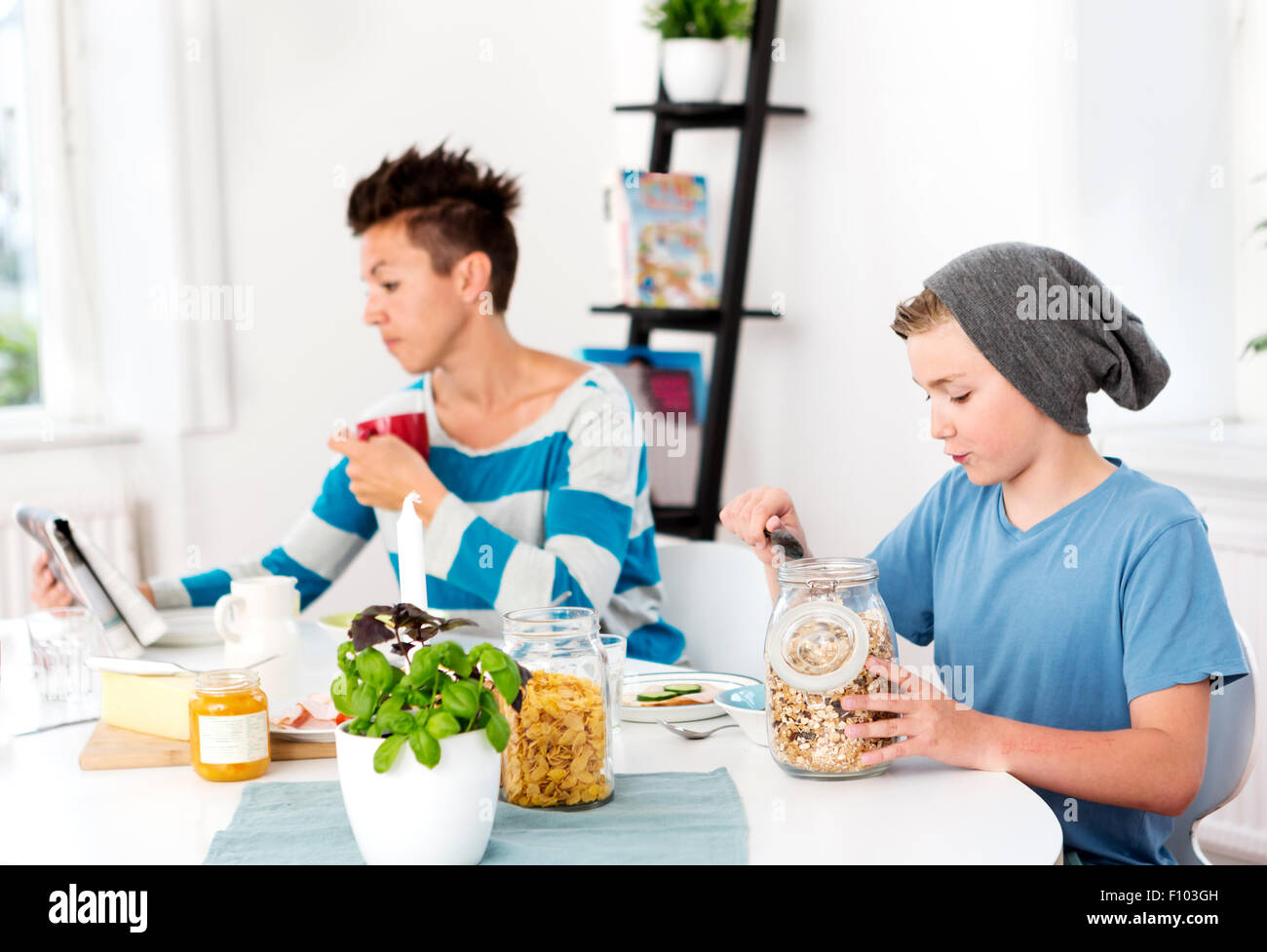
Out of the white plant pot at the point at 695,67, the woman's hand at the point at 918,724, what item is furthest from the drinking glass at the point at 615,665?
the white plant pot at the point at 695,67

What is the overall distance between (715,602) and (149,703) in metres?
0.91

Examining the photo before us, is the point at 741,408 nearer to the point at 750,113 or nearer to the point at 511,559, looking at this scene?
the point at 750,113

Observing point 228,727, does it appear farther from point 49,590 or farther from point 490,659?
point 49,590

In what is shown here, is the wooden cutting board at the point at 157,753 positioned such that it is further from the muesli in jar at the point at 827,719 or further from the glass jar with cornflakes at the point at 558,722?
the muesli in jar at the point at 827,719

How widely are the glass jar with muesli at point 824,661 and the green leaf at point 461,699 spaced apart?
0.29 m

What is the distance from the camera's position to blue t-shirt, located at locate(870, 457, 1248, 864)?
1194 mm

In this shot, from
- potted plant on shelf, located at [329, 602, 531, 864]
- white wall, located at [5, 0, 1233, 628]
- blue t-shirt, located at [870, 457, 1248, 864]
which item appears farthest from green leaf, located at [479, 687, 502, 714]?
white wall, located at [5, 0, 1233, 628]

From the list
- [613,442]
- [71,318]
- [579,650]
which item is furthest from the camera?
[71,318]

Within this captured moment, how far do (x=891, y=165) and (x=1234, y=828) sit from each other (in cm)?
145

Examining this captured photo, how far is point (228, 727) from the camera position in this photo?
115cm

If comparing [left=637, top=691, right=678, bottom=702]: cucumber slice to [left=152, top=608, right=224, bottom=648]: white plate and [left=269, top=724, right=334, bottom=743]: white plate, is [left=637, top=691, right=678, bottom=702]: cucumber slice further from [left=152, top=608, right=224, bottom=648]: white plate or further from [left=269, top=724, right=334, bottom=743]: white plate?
[left=152, top=608, right=224, bottom=648]: white plate

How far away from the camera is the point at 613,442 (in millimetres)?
1916

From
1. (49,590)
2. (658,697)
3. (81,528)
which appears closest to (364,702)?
(658,697)
